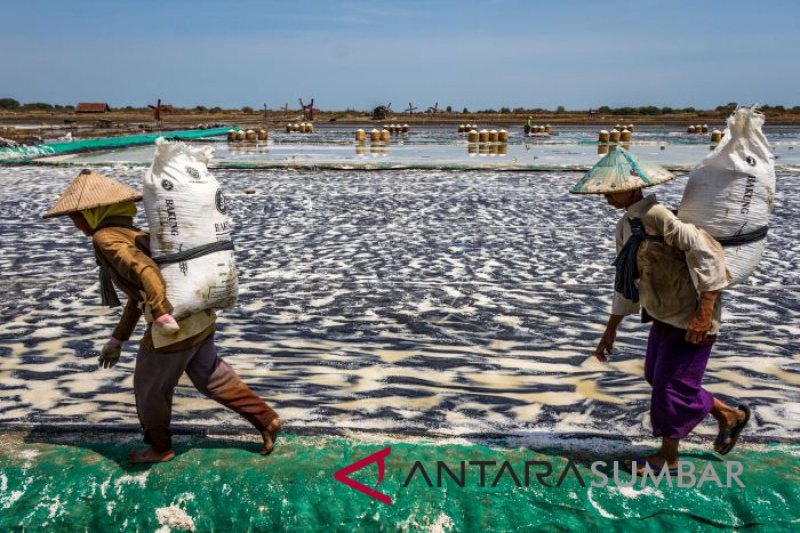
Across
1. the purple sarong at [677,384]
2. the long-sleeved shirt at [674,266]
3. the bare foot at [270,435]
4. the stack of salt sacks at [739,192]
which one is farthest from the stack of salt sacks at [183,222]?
the stack of salt sacks at [739,192]

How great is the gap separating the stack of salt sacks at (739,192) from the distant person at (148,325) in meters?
2.33

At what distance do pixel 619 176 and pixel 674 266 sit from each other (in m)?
0.48

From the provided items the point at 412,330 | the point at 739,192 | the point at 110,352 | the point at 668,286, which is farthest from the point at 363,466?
the point at 412,330

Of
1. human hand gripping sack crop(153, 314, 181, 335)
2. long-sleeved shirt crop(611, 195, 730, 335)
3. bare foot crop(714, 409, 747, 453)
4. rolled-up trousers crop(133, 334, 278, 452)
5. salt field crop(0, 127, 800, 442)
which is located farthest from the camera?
salt field crop(0, 127, 800, 442)

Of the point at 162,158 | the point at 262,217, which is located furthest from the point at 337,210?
the point at 162,158

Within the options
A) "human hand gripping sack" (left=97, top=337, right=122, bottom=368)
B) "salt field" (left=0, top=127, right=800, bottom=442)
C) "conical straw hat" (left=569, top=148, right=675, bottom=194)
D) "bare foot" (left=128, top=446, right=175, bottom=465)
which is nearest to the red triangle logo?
"salt field" (left=0, top=127, right=800, bottom=442)

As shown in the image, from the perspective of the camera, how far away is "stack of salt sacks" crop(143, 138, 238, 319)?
10.5 ft

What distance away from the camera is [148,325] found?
343 centimetres

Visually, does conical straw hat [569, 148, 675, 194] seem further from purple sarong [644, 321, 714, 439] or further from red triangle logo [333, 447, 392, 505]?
red triangle logo [333, 447, 392, 505]

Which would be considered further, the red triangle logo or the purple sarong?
the red triangle logo

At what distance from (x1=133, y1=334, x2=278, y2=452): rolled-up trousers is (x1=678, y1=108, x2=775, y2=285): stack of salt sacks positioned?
2315mm

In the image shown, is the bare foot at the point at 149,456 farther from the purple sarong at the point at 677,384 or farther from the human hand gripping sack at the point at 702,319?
the human hand gripping sack at the point at 702,319

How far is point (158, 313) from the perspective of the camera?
3.14m

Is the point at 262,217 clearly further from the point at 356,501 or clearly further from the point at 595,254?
the point at 356,501
